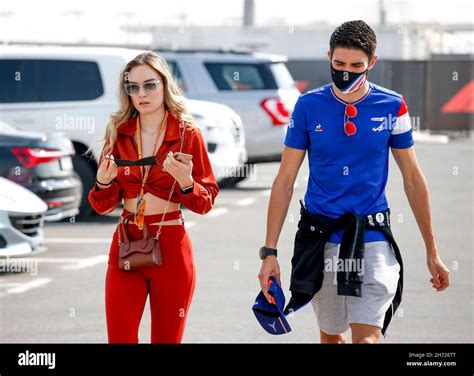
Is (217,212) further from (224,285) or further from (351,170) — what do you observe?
(351,170)

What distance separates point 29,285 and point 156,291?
4957 mm

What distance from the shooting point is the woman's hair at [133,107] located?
4.98 m

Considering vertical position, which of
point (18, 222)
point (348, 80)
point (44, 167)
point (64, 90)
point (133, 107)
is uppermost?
point (348, 80)

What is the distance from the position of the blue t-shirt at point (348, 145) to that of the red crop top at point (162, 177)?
18.0 inches

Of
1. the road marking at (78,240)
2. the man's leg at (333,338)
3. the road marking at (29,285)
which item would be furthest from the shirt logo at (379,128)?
the road marking at (78,240)

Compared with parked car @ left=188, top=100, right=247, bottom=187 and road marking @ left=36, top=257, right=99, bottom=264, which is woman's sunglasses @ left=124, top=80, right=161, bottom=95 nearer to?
road marking @ left=36, top=257, right=99, bottom=264

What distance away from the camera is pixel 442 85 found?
121 feet

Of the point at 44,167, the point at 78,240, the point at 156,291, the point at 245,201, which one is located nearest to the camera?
the point at 156,291

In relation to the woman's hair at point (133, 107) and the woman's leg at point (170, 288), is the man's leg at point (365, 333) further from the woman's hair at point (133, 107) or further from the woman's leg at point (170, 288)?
the woman's hair at point (133, 107)

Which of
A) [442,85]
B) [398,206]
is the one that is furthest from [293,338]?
[442,85]

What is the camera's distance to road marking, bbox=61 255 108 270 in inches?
416

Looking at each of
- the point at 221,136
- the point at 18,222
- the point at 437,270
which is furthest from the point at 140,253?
the point at 221,136

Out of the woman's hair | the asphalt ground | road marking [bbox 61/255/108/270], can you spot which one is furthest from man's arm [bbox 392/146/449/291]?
road marking [bbox 61/255/108/270]

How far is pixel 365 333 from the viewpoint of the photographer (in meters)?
4.54
